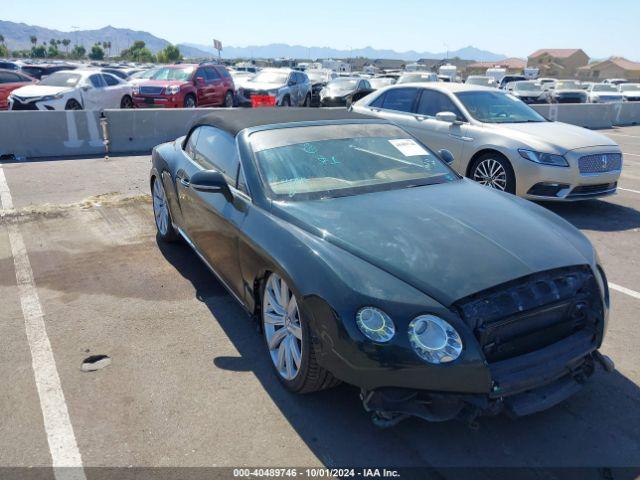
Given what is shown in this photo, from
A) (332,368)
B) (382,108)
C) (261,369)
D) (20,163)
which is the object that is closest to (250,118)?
(261,369)

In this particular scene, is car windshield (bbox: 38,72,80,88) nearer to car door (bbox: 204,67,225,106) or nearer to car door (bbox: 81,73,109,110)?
car door (bbox: 81,73,109,110)

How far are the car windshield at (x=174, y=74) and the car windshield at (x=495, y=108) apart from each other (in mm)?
10482

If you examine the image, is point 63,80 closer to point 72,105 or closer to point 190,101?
point 72,105

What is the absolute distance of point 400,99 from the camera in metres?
8.86

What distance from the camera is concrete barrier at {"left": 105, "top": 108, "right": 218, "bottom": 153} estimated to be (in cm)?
1099

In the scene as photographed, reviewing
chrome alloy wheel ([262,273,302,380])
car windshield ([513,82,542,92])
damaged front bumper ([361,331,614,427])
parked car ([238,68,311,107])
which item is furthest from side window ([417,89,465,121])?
car windshield ([513,82,542,92])

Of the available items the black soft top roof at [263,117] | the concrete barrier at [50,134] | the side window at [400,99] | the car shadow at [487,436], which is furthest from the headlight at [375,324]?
the concrete barrier at [50,134]

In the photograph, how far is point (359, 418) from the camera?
115 inches

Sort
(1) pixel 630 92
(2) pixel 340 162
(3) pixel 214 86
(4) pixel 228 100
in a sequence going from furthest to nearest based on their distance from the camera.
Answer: (1) pixel 630 92
(4) pixel 228 100
(3) pixel 214 86
(2) pixel 340 162

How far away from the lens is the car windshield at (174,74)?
630 inches

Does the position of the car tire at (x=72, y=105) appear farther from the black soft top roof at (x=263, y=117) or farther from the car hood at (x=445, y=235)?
the car hood at (x=445, y=235)

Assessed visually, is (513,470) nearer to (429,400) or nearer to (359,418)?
(429,400)

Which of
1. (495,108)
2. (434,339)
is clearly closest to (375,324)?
(434,339)

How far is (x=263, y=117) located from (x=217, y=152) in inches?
18.9
